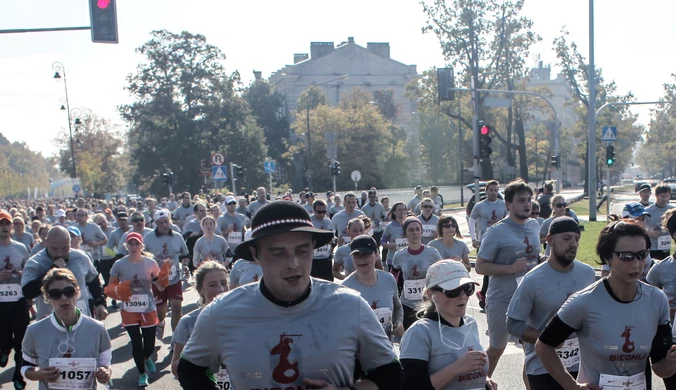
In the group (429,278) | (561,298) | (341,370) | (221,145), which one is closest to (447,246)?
(561,298)

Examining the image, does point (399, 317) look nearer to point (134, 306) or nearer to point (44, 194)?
point (134, 306)

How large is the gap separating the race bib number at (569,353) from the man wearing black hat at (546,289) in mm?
242

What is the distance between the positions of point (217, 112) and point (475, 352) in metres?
63.1

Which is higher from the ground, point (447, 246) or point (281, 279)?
point (281, 279)

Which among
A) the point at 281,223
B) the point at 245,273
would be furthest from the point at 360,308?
the point at 245,273

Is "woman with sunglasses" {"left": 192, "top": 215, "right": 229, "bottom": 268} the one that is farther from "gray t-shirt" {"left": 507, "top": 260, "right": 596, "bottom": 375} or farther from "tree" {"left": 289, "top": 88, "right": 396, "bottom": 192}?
"tree" {"left": 289, "top": 88, "right": 396, "bottom": 192}

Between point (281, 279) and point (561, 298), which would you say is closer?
point (281, 279)

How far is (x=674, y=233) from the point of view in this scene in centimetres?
586

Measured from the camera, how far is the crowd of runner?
2.51 meters

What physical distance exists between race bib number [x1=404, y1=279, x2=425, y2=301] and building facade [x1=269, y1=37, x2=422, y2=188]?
3260 inches

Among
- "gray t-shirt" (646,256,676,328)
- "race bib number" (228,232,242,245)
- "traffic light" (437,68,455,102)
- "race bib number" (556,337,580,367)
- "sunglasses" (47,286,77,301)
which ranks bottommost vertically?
"race bib number" (228,232,242,245)

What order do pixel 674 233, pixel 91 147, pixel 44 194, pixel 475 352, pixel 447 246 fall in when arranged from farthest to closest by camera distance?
pixel 44 194
pixel 91 147
pixel 447 246
pixel 674 233
pixel 475 352

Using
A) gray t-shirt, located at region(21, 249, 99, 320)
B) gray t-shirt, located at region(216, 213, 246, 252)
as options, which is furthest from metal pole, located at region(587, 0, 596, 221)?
gray t-shirt, located at region(21, 249, 99, 320)

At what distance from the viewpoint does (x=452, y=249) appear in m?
9.20
